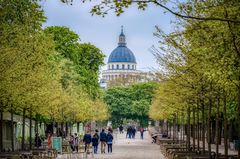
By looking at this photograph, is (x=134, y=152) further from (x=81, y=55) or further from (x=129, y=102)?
(x=129, y=102)

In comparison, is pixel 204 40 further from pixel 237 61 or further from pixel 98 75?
pixel 98 75

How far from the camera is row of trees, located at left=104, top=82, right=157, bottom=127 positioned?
461 ft

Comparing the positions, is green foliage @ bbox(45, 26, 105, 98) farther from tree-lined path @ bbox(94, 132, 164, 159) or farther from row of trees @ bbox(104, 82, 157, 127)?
row of trees @ bbox(104, 82, 157, 127)

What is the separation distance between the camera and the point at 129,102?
5655 inches

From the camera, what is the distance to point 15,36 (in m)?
32.6

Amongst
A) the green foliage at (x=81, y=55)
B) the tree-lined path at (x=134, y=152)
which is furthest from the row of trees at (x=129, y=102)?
the tree-lined path at (x=134, y=152)

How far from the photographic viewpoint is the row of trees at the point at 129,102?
140500 millimetres

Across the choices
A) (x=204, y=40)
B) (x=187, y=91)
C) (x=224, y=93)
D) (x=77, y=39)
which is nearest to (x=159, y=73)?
(x=187, y=91)

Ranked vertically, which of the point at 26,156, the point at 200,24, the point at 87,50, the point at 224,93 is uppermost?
the point at 87,50

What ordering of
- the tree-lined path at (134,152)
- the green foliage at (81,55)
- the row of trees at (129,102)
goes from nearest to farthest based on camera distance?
1. the tree-lined path at (134,152)
2. the green foliage at (81,55)
3. the row of trees at (129,102)

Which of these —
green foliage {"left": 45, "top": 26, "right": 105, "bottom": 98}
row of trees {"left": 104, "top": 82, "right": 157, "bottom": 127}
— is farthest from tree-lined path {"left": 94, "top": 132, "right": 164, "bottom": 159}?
row of trees {"left": 104, "top": 82, "right": 157, "bottom": 127}

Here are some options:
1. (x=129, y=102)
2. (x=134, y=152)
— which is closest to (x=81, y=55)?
(x=134, y=152)

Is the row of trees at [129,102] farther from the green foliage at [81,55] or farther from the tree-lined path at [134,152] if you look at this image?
the tree-lined path at [134,152]

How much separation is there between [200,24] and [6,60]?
44.6ft
